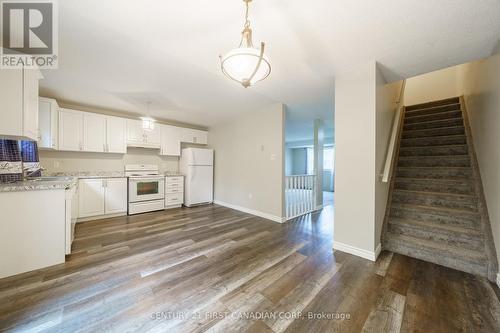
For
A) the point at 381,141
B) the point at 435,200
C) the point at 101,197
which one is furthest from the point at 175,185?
the point at 435,200

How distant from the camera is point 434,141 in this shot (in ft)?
11.1

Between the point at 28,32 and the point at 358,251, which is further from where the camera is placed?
the point at 358,251

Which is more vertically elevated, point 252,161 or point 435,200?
point 252,161

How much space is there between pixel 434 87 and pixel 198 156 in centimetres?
629

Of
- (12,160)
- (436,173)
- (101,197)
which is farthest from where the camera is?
(101,197)

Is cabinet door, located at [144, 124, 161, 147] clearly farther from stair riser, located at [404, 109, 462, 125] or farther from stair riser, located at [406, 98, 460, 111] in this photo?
stair riser, located at [406, 98, 460, 111]

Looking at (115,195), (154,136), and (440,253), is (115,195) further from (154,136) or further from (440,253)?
(440,253)

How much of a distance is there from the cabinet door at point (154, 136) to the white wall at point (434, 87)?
22.1 feet

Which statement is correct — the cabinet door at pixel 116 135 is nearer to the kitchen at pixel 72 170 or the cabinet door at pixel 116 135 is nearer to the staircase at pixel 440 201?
the kitchen at pixel 72 170

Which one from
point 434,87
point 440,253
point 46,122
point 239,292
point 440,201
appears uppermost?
point 434,87

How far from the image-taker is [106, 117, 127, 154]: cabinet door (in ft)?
13.2

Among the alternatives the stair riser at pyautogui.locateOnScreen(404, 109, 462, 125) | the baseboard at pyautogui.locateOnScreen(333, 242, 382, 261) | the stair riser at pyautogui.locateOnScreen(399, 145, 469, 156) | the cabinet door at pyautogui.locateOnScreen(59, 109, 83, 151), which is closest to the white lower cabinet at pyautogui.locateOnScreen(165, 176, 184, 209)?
the cabinet door at pyautogui.locateOnScreen(59, 109, 83, 151)

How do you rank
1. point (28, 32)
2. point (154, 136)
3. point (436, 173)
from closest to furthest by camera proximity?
point (28, 32) → point (436, 173) → point (154, 136)

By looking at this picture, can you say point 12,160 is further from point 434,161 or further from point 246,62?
point 434,161
